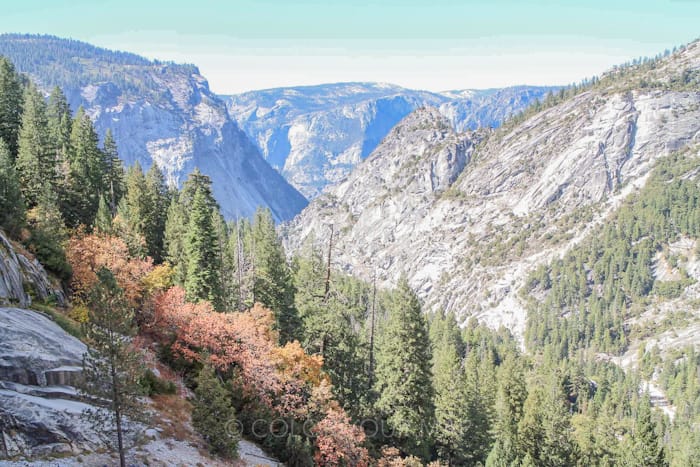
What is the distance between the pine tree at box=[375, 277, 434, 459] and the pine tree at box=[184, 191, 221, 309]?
16.3 m

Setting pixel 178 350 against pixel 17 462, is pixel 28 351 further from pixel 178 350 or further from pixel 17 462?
pixel 178 350

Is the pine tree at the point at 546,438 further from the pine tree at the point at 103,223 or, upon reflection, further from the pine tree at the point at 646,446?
the pine tree at the point at 103,223

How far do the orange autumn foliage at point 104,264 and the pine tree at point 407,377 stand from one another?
20.1m

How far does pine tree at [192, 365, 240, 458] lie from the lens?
27125mm

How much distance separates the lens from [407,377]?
3891 cm

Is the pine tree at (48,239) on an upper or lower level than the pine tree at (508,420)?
upper

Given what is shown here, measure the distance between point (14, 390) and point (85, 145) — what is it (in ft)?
157

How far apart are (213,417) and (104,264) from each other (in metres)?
15.8

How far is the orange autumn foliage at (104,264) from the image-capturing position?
35.4 metres

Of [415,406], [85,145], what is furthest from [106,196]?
[415,406]

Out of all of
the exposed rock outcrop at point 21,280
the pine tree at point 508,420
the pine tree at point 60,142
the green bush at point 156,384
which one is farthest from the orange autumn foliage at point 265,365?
the pine tree at point 60,142

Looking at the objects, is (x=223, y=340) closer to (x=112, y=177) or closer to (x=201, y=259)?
(x=201, y=259)

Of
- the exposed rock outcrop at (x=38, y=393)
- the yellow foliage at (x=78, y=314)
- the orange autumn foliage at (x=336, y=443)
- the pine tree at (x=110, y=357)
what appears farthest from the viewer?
the orange autumn foliage at (x=336, y=443)

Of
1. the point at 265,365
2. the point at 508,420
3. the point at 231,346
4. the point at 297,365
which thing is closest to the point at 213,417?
the point at 265,365
